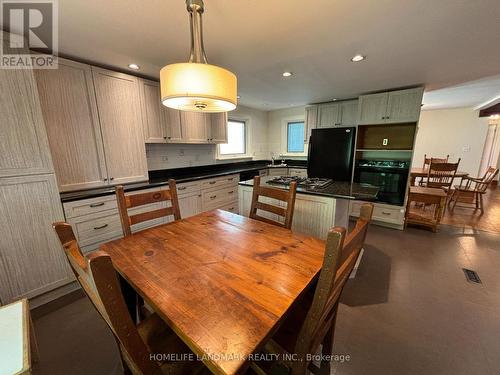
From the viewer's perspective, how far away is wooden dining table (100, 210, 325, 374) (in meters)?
0.62

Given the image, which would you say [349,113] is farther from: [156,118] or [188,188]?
[156,118]

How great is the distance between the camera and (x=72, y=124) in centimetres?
197

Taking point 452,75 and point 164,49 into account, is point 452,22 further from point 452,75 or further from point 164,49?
point 164,49

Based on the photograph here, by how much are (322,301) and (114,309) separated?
65 cm

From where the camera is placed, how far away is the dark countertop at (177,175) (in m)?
1.98

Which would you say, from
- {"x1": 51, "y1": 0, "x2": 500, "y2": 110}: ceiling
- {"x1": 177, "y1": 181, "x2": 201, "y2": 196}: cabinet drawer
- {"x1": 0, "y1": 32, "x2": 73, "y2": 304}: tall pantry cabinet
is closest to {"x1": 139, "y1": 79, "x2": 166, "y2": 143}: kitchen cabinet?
{"x1": 51, "y1": 0, "x2": 500, "y2": 110}: ceiling

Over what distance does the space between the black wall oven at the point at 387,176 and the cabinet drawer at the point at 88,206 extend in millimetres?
3874

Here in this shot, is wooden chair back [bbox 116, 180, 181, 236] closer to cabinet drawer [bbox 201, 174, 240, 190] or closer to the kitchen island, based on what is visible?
the kitchen island

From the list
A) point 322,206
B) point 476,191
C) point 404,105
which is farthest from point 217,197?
point 476,191

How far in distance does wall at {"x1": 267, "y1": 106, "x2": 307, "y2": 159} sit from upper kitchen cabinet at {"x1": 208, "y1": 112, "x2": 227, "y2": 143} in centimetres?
194

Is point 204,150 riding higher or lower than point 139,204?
higher

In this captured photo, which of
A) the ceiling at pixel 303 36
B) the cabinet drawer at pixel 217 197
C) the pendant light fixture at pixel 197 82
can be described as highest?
the ceiling at pixel 303 36

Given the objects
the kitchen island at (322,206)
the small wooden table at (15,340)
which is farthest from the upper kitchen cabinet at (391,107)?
the small wooden table at (15,340)

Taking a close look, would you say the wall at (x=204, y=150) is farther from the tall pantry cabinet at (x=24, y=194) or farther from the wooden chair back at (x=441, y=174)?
the wooden chair back at (x=441, y=174)
